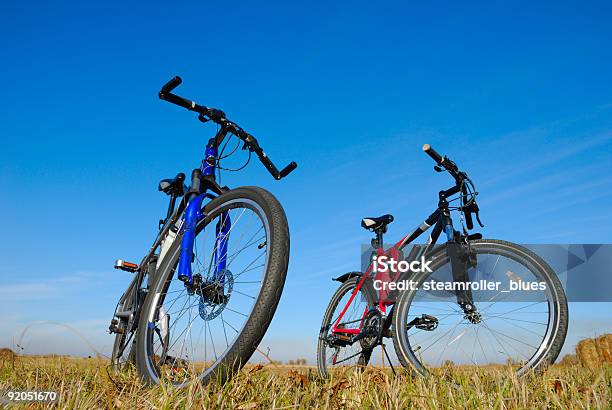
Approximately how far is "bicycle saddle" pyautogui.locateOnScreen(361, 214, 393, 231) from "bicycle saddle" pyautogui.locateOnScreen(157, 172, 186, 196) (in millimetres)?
2235

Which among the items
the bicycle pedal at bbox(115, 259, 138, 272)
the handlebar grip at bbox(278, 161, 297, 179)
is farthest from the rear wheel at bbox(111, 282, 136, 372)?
the handlebar grip at bbox(278, 161, 297, 179)

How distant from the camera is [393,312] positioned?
196 inches

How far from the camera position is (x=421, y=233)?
5.68 metres

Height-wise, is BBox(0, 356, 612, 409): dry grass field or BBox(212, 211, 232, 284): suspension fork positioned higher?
BBox(212, 211, 232, 284): suspension fork

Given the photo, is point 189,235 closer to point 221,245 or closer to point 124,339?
point 221,245

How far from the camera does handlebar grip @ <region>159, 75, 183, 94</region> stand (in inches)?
168

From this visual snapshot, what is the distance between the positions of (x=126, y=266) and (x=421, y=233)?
9.83ft

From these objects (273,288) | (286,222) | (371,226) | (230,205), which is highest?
(371,226)

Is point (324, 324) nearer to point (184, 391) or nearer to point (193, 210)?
point (193, 210)

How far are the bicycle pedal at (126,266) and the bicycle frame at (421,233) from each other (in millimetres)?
2564

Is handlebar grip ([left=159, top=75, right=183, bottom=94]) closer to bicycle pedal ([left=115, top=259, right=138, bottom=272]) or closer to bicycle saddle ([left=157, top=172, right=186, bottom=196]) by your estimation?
bicycle saddle ([left=157, top=172, right=186, bottom=196])

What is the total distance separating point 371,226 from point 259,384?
3670mm

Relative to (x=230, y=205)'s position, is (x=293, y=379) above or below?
below

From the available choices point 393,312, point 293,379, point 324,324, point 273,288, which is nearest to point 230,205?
point 273,288
